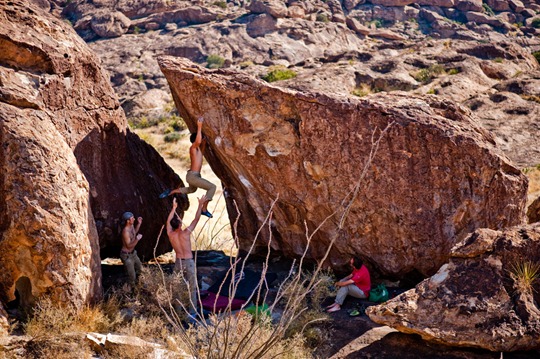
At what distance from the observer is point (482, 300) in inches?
248

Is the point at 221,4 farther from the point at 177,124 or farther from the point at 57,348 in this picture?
the point at 57,348

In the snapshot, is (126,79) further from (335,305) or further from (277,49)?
(335,305)

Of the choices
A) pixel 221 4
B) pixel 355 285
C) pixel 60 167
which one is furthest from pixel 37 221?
pixel 221 4

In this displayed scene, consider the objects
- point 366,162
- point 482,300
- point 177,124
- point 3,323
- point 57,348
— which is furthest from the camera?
point 177,124

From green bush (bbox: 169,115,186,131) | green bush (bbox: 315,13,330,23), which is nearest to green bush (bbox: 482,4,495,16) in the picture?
green bush (bbox: 315,13,330,23)

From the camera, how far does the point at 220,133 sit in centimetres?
898

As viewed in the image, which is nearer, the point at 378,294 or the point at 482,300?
the point at 482,300

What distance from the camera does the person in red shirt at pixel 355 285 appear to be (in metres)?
7.93

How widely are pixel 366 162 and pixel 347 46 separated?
3503 cm

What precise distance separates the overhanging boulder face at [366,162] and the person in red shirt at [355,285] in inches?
22.7

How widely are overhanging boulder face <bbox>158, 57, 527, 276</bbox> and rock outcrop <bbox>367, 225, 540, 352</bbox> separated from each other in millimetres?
1545

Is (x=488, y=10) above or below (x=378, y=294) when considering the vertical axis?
below

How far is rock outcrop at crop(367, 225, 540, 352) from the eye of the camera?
19.8ft

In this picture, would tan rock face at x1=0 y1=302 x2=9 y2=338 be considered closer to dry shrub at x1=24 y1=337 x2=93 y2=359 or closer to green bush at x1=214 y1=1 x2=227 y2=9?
dry shrub at x1=24 y1=337 x2=93 y2=359
